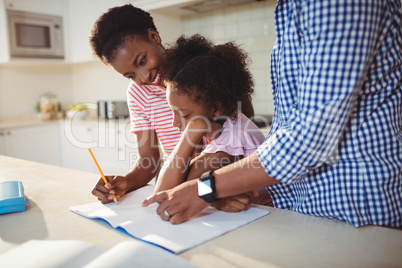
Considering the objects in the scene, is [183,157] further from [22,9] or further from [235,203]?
[22,9]

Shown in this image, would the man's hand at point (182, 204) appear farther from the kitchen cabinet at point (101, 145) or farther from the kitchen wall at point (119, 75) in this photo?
the kitchen cabinet at point (101, 145)

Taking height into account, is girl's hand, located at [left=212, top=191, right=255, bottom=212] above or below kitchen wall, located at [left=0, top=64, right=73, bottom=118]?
below

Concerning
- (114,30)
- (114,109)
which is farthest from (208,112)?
(114,109)

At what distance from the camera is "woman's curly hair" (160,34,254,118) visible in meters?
1.04

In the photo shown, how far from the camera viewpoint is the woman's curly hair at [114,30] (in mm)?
1236

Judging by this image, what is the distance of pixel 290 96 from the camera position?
0.80 meters

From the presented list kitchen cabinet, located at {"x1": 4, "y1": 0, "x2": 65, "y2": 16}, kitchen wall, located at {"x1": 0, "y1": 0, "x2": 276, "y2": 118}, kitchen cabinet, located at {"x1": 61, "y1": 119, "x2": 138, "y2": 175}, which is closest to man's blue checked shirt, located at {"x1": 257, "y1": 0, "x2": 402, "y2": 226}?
kitchen wall, located at {"x1": 0, "y1": 0, "x2": 276, "y2": 118}

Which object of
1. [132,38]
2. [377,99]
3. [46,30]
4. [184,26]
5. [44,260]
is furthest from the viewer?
[46,30]

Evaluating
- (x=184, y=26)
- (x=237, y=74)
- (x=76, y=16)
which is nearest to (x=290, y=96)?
(x=237, y=74)

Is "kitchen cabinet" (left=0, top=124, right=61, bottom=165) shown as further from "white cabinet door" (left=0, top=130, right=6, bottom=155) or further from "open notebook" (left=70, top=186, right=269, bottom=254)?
"open notebook" (left=70, top=186, right=269, bottom=254)

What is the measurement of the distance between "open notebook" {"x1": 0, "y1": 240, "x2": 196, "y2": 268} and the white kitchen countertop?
6cm

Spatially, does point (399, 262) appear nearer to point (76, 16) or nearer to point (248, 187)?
point (248, 187)

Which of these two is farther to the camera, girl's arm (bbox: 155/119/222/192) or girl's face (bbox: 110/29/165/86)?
girl's face (bbox: 110/29/165/86)

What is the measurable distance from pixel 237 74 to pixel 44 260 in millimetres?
739
